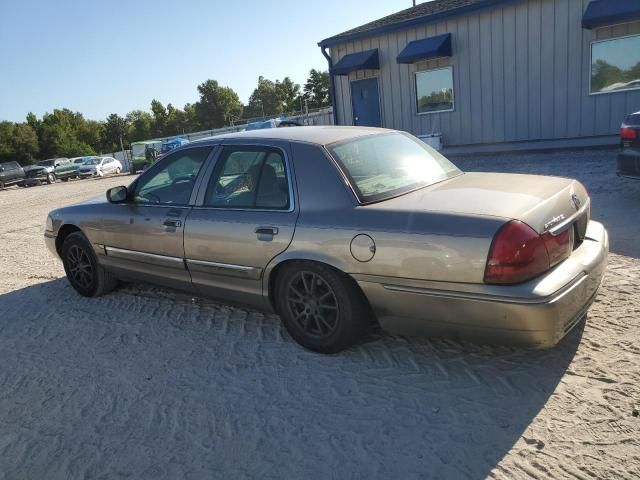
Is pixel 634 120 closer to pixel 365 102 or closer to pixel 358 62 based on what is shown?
pixel 358 62

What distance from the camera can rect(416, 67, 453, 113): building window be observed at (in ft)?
44.8

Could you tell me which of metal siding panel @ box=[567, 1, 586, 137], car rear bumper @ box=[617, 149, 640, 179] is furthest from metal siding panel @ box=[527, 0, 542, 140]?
car rear bumper @ box=[617, 149, 640, 179]

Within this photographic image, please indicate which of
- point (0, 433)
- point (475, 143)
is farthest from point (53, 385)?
point (475, 143)

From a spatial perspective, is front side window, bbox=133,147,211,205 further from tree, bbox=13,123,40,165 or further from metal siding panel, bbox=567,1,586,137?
tree, bbox=13,123,40,165

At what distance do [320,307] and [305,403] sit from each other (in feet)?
2.11

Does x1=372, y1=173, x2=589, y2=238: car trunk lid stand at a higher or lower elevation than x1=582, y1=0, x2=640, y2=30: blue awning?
lower

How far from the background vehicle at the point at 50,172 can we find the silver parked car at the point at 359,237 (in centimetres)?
2826

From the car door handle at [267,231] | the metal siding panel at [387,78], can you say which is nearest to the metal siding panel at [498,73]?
the metal siding panel at [387,78]

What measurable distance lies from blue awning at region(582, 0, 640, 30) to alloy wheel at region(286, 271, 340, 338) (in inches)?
401

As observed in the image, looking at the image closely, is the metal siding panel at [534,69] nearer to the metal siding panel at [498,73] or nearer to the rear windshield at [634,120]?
the metal siding panel at [498,73]

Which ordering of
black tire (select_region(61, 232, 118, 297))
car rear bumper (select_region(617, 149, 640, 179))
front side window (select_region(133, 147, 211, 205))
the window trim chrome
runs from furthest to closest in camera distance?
1. car rear bumper (select_region(617, 149, 640, 179))
2. black tire (select_region(61, 232, 118, 297))
3. front side window (select_region(133, 147, 211, 205))
4. the window trim chrome

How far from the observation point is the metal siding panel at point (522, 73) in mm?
11992

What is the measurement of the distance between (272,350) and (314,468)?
1316 millimetres

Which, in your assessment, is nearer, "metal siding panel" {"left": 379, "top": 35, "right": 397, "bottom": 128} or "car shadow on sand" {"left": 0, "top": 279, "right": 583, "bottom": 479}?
"car shadow on sand" {"left": 0, "top": 279, "right": 583, "bottom": 479}
